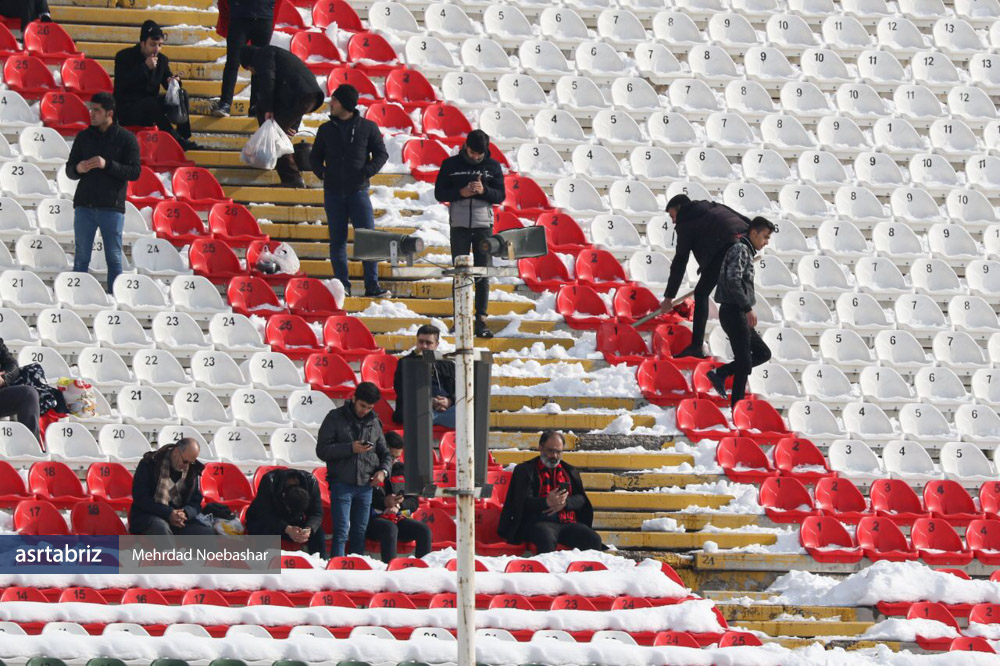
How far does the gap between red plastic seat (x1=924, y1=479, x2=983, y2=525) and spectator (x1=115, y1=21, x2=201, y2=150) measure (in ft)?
22.8

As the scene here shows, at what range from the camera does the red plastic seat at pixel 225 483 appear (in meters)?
14.6

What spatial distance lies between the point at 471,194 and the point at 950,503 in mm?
4352

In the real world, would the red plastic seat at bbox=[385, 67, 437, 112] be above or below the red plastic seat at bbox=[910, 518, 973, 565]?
above

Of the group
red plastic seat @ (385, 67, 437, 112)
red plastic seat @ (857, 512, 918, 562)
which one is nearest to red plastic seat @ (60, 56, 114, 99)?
red plastic seat @ (385, 67, 437, 112)

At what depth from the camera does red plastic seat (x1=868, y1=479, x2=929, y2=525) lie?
1565cm

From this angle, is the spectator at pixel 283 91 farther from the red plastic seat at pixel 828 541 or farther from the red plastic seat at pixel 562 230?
the red plastic seat at pixel 828 541

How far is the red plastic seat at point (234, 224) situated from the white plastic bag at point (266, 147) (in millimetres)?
515

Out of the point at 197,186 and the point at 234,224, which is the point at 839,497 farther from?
the point at 197,186

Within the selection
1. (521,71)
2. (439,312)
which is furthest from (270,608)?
(521,71)

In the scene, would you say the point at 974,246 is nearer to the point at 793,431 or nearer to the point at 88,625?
the point at 793,431

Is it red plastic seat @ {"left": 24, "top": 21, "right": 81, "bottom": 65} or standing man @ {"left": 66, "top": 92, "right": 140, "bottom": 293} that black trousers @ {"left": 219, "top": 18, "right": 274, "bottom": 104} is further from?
standing man @ {"left": 66, "top": 92, "right": 140, "bottom": 293}

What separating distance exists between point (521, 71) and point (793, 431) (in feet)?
16.9

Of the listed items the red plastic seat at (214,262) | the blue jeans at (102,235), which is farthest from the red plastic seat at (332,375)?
the blue jeans at (102,235)

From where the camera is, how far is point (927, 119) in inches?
800
